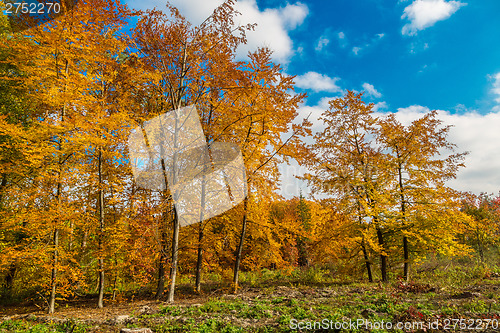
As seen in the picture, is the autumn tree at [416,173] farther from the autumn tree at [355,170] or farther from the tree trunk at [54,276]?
the tree trunk at [54,276]

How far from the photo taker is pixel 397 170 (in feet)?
38.1

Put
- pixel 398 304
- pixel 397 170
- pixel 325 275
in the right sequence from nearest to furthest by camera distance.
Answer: pixel 398 304 < pixel 397 170 < pixel 325 275

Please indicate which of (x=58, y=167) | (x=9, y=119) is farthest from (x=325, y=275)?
(x=9, y=119)

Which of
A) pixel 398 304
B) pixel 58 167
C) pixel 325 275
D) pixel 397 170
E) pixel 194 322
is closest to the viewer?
pixel 194 322

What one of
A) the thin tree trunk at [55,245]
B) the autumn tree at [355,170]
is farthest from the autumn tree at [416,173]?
the thin tree trunk at [55,245]

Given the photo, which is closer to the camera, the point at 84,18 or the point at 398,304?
the point at 398,304

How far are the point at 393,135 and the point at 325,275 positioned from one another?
28.5 feet

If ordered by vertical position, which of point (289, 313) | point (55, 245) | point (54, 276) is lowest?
point (289, 313)

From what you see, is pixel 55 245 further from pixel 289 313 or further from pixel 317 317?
pixel 317 317

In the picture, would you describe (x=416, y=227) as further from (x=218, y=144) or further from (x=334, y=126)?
(x=218, y=144)

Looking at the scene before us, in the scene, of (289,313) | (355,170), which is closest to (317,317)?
(289,313)

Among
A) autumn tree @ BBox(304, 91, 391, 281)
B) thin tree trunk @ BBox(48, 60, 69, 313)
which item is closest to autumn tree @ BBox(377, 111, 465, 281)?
autumn tree @ BBox(304, 91, 391, 281)

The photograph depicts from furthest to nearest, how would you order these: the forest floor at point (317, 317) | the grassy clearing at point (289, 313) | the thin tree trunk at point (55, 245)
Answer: the thin tree trunk at point (55, 245), the grassy clearing at point (289, 313), the forest floor at point (317, 317)

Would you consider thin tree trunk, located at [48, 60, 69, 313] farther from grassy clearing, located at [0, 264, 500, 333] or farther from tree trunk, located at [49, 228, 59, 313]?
grassy clearing, located at [0, 264, 500, 333]
